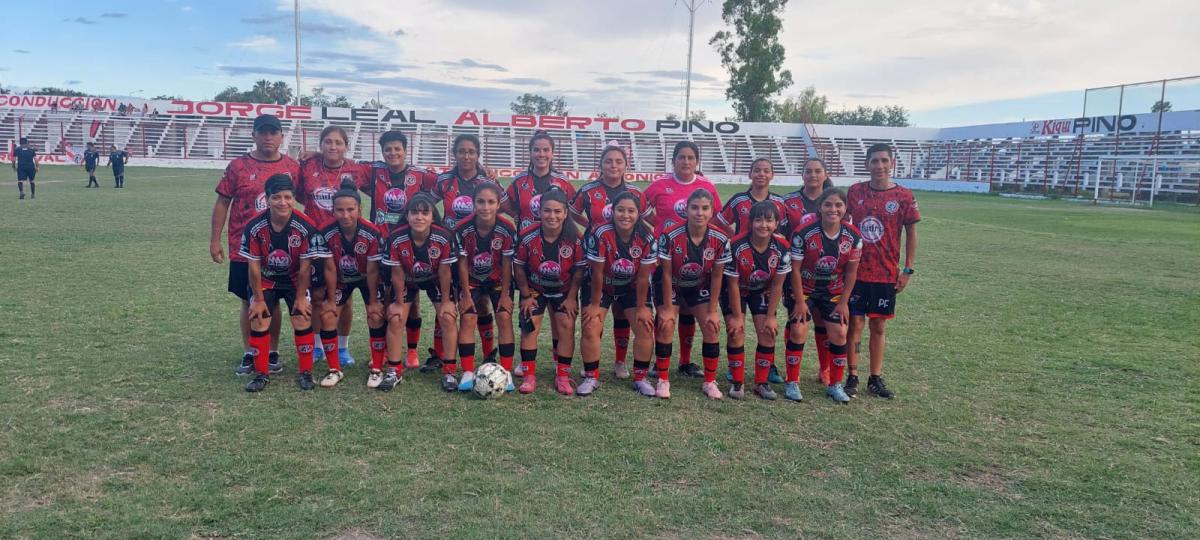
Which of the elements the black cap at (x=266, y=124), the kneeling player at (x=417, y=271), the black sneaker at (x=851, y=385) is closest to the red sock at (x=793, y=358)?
the black sneaker at (x=851, y=385)

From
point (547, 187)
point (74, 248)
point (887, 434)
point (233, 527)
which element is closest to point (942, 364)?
point (887, 434)

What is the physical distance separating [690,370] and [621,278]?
1.16 metres

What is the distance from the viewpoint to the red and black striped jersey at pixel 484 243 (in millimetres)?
5367

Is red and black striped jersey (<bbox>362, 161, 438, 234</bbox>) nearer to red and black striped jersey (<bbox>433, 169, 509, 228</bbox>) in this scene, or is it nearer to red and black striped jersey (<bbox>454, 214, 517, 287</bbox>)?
red and black striped jersey (<bbox>433, 169, 509, 228</bbox>)

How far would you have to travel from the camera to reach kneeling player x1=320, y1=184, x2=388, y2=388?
17.5 ft

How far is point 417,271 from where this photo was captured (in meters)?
5.34

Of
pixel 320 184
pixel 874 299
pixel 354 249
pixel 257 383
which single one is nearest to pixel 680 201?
pixel 874 299

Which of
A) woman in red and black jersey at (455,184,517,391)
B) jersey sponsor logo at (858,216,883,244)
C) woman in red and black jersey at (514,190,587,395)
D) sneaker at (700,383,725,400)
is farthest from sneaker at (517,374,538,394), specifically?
jersey sponsor logo at (858,216,883,244)

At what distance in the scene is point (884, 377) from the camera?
19.0ft

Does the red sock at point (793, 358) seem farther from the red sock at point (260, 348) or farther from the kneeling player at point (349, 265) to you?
the red sock at point (260, 348)

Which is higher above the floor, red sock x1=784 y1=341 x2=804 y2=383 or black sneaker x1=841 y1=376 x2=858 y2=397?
red sock x1=784 y1=341 x2=804 y2=383

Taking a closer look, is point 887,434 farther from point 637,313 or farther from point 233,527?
point 233,527

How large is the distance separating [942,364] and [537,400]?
343 cm

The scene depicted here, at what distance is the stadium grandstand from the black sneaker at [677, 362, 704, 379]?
117 ft
